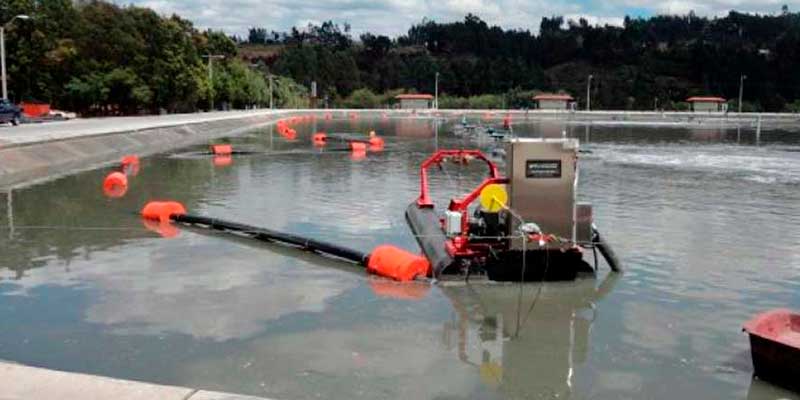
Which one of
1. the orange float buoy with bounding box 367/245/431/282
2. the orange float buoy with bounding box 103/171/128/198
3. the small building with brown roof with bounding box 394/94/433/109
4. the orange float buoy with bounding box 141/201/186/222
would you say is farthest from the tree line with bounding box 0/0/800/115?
the orange float buoy with bounding box 367/245/431/282

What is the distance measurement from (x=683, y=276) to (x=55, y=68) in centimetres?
6865

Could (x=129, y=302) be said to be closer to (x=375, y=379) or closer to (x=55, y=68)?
(x=375, y=379)

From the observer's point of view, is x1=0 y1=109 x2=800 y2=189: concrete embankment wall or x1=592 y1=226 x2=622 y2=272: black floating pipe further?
x1=0 y1=109 x2=800 y2=189: concrete embankment wall

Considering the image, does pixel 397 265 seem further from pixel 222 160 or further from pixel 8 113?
pixel 8 113

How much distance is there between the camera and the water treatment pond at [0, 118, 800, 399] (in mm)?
8727

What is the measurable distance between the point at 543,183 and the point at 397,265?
8.70 ft

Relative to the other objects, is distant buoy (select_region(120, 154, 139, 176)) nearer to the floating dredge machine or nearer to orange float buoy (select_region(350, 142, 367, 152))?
orange float buoy (select_region(350, 142, 367, 152))

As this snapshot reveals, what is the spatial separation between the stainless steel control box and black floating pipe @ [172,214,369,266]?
298 centimetres

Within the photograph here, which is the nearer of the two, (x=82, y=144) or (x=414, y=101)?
(x=82, y=144)

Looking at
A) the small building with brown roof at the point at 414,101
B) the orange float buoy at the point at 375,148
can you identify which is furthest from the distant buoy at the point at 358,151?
the small building with brown roof at the point at 414,101

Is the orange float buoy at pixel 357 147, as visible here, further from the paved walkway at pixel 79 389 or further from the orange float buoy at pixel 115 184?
the paved walkway at pixel 79 389

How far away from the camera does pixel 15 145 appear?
31.4 m

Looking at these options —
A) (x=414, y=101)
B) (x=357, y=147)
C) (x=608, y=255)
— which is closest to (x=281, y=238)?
(x=608, y=255)

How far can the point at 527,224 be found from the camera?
1184 cm
